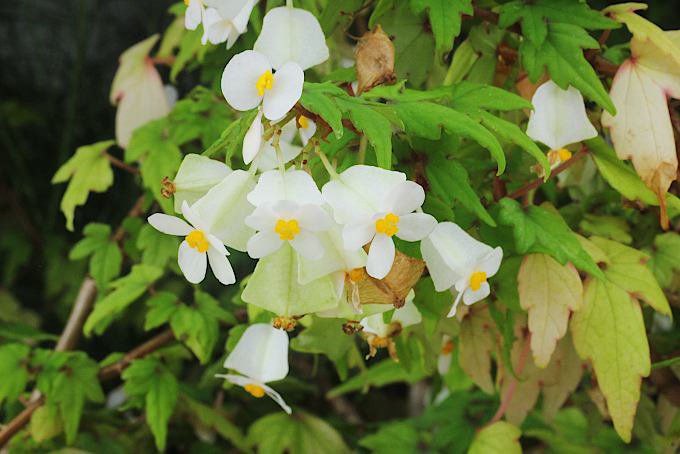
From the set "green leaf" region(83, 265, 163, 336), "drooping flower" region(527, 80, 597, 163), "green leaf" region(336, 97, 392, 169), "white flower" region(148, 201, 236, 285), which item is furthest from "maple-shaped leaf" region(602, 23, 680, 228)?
"green leaf" region(83, 265, 163, 336)

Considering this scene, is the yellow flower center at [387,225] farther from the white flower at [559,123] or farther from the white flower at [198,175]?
the white flower at [559,123]

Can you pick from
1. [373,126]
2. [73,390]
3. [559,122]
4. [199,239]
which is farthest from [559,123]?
[73,390]

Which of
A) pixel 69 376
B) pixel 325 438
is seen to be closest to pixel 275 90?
pixel 69 376

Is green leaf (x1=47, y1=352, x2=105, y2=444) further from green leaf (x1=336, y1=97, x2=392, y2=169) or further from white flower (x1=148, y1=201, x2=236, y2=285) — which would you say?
green leaf (x1=336, y1=97, x2=392, y2=169)

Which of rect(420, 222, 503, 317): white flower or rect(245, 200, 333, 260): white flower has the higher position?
rect(245, 200, 333, 260): white flower

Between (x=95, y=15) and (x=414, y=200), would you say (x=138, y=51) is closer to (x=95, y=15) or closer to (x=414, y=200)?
(x=414, y=200)
